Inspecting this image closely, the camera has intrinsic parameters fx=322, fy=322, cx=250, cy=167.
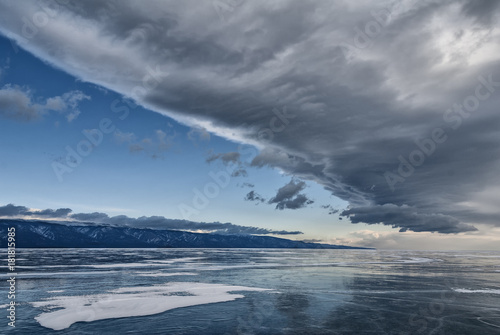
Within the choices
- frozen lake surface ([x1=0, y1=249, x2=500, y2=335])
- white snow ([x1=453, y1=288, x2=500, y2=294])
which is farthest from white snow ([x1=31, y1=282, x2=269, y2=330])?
white snow ([x1=453, y1=288, x2=500, y2=294])

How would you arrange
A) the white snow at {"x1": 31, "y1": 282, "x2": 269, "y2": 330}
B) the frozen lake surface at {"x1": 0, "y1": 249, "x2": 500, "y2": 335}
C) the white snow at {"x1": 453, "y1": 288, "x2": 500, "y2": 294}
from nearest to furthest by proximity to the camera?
the frozen lake surface at {"x1": 0, "y1": 249, "x2": 500, "y2": 335}
the white snow at {"x1": 31, "y1": 282, "x2": 269, "y2": 330}
the white snow at {"x1": 453, "y1": 288, "x2": 500, "y2": 294}

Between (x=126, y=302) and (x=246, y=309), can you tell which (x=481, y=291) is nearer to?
(x=246, y=309)

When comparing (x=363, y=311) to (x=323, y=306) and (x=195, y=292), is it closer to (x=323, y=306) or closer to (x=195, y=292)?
(x=323, y=306)

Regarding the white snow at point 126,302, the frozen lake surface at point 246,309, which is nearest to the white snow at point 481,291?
the frozen lake surface at point 246,309

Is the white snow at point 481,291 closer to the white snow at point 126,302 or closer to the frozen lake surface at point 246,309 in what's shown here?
the frozen lake surface at point 246,309

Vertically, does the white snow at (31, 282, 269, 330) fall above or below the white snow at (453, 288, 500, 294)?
below

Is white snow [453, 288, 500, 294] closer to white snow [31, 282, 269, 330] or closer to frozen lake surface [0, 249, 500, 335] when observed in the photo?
frozen lake surface [0, 249, 500, 335]

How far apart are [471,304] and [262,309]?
1643 centimetres

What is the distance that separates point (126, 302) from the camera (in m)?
22.8

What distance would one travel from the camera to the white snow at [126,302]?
1867 cm

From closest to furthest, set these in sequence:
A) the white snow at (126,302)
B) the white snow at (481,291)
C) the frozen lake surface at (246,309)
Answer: the frozen lake surface at (246,309) < the white snow at (126,302) < the white snow at (481,291)

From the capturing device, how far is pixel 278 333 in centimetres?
1625

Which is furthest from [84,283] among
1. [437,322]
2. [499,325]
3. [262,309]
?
[499,325]

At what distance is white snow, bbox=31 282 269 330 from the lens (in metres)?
18.7
